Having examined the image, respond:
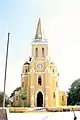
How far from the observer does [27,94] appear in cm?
5581

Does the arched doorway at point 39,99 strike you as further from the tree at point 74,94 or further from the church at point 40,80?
the tree at point 74,94

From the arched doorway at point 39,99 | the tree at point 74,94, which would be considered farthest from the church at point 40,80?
the tree at point 74,94

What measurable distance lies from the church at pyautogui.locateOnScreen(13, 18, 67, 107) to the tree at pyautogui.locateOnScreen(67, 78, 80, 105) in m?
2.12

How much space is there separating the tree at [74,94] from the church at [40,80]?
2.12 m

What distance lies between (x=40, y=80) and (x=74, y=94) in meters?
9.23

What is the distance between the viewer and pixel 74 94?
59750 mm

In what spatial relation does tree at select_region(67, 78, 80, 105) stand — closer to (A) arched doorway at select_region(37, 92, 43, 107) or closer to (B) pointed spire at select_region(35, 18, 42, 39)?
(A) arched doorway at select_region(37, 92, 43, 107)

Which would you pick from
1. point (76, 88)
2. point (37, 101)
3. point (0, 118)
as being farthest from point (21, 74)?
point (0, 118)

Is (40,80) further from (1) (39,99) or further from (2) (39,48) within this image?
(2) (39,48)

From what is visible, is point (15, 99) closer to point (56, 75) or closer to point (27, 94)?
point (27, 94)

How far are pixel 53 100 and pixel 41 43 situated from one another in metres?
13.8

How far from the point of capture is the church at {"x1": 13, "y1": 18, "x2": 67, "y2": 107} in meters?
55.1

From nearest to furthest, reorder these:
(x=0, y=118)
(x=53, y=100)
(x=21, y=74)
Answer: (x=0, y=118)
(x=53, y=100)
(x=21, y=74)

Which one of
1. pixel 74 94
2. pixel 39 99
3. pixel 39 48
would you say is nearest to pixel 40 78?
pixel 39 99
